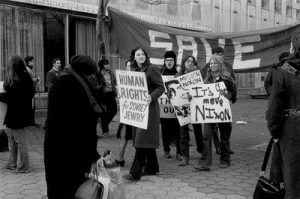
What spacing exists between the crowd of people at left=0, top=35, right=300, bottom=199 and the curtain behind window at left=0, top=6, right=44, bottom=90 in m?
6.77

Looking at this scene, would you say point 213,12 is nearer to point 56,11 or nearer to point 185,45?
point 56,11

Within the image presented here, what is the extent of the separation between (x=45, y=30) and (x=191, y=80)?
8.71m

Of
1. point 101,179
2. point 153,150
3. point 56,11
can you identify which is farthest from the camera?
point 56,11

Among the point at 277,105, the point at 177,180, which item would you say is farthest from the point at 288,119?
the point at 177,180

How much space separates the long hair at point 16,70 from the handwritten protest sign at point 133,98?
59.0 inches

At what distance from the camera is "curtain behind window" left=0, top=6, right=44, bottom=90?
13.0 m

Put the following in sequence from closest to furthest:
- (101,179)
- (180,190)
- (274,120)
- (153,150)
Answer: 1. (101,179)
2. (274,120)
3. (180,190)
4. (153,150)

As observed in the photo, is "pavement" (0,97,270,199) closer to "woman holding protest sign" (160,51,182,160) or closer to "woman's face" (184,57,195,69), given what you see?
"woman holding protest sign" (160,51,182,160)

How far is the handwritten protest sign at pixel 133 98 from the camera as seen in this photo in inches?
230

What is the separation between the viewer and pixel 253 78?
93.1ft

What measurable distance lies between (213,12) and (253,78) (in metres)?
6.72

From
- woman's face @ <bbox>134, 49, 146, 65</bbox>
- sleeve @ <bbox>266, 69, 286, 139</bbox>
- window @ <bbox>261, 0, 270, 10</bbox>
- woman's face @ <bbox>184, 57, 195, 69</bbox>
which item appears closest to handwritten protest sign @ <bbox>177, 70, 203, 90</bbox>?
woman's face @ <bbox>184, 57, 195, 69</bbox>

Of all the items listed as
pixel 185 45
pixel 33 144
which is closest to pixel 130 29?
pixel 185 45

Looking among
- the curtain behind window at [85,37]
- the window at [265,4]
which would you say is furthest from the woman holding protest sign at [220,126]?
the window at [265,4]
